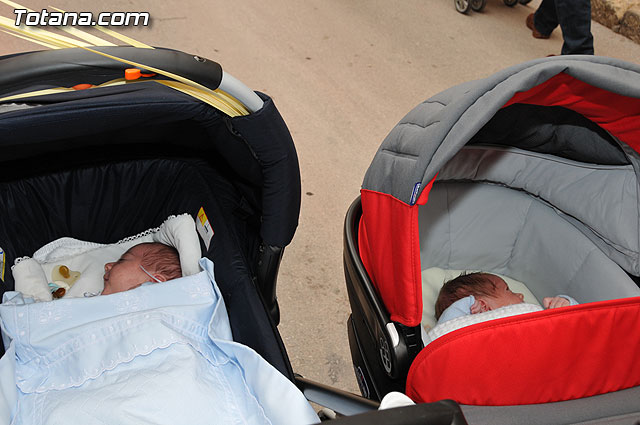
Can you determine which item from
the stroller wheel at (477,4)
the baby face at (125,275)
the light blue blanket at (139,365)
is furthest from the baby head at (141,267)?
the stroller wheel at (477,4)

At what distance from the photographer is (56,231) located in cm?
142

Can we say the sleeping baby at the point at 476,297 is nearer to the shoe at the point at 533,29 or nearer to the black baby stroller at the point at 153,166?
the black baby stroller at the point at 153,166

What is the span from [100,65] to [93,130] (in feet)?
0.50

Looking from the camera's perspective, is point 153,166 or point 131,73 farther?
point 153,166

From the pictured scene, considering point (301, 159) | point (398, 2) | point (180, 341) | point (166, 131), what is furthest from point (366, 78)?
point (180, 341)

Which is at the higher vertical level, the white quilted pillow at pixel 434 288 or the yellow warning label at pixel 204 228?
the yellow warning label at pixel 204 228

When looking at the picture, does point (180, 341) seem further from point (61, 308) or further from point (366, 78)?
point (366, 78)

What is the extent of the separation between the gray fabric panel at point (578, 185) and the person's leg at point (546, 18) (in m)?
2.11

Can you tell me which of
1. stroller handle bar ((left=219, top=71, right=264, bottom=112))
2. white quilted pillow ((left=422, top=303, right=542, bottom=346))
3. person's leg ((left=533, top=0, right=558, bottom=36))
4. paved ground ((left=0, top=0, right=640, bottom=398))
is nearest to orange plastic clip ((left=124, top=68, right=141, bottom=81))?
stroller handle bar ((left=219, top=71, right=264, bottom=112))

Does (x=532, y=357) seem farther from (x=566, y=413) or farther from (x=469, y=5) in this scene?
(x=469, y=5)

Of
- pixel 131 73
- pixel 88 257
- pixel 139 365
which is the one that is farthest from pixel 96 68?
pixel 88 257

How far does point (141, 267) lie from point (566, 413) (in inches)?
36.4

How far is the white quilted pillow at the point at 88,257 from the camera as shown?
4.25 feet

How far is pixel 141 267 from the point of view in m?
1.36
